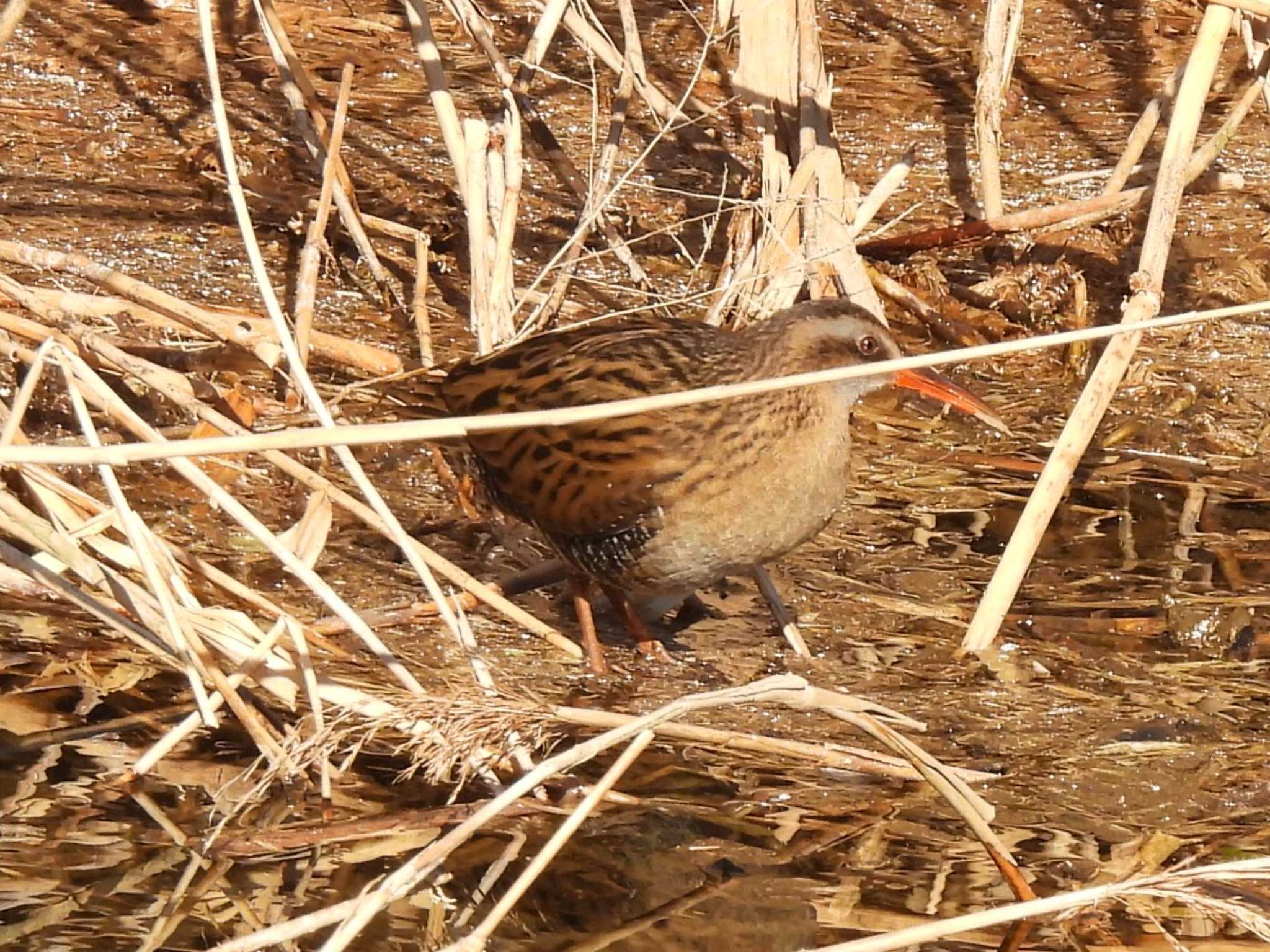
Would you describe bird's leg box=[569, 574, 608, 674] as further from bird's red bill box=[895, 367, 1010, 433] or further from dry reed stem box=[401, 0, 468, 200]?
dry reed stem box=[401, 0, 468, 200]

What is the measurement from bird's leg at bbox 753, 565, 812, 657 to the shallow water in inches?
1.8

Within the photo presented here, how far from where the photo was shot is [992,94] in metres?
5.11

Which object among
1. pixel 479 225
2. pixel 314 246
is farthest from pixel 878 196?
pixel 314 246

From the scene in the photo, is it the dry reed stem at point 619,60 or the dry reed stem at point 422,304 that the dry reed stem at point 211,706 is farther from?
the dry reed stem at point 619,60

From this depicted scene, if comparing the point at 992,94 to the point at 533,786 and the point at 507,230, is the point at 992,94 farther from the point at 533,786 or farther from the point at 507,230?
the point at 533,786

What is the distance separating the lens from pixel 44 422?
464 cm

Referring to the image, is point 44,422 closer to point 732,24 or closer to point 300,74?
point 300,74

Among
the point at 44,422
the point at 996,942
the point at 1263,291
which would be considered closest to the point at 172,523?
the point at 44,422

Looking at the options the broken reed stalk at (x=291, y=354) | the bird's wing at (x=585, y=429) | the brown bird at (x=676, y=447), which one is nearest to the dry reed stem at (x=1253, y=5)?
the brown bird at (x=676, y=447)

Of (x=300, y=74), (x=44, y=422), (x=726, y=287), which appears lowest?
(x=44, y=422)

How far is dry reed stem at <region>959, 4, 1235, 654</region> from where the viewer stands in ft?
12.7

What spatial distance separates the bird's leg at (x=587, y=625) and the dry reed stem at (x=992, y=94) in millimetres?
1743

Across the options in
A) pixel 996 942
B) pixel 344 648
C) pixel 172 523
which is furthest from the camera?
pixel 172 523

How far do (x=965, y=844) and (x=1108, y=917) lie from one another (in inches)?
11.3
